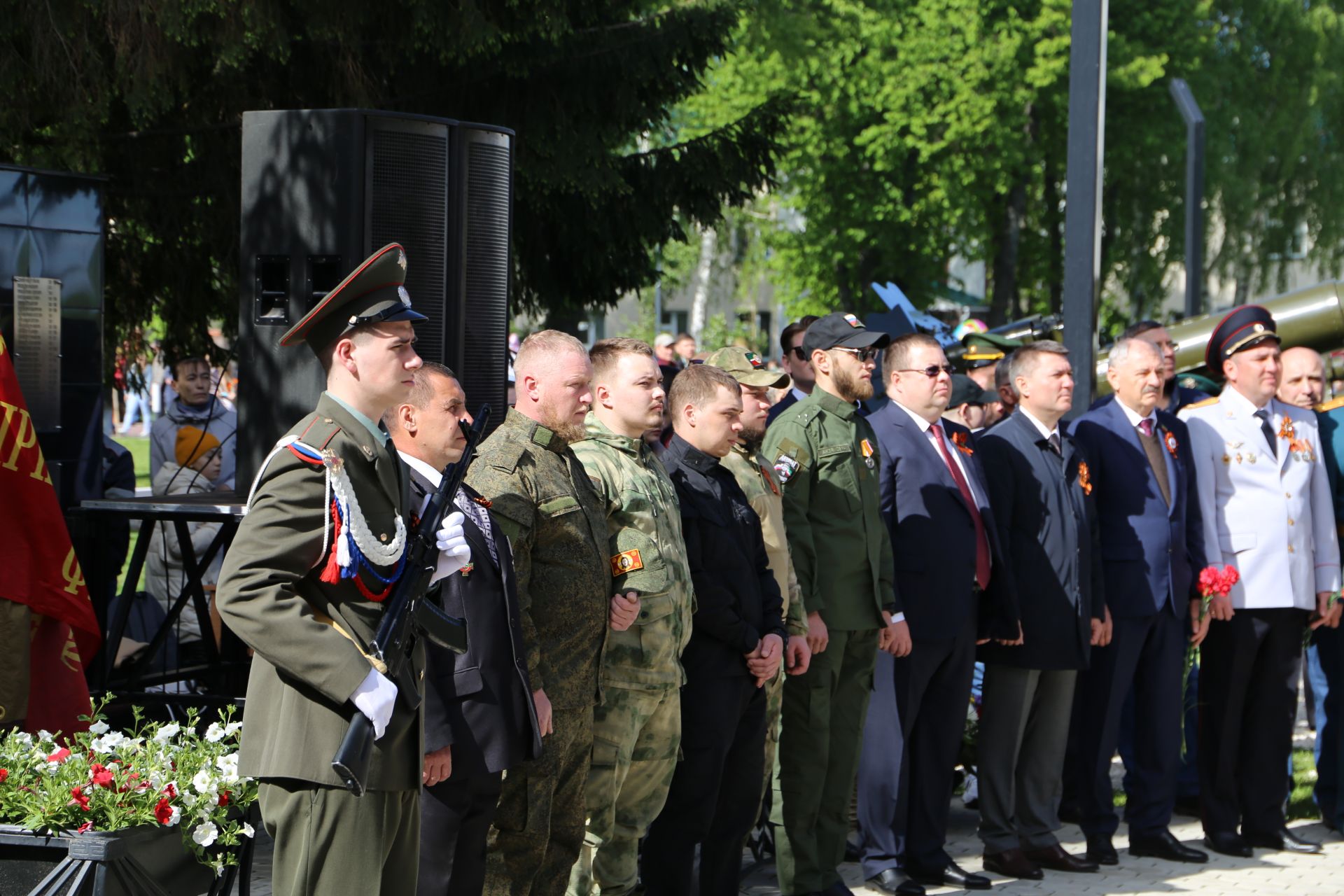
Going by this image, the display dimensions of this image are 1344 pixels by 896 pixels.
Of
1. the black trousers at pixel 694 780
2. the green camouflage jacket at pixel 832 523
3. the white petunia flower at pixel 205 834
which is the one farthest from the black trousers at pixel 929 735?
the white petunia flower at pixel 205 834

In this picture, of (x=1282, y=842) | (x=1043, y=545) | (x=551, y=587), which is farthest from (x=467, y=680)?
(x=1282, y=842)

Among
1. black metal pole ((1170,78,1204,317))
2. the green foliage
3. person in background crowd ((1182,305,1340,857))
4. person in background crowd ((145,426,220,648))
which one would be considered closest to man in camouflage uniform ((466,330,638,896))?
the green foliage

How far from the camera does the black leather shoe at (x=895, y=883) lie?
21.1ft

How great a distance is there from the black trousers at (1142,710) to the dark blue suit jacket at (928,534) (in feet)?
Result: 2.59

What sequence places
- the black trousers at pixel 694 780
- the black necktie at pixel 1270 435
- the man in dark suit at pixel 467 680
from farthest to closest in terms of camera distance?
the black necktie at pixel 1270 435
the black trousers at pixel 694 780
the man in dark suit at pixel 467 680

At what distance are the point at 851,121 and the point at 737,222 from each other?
175 inches

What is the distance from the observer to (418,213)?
607 centimetres

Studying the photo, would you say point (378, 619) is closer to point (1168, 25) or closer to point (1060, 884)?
point (1060, 884)

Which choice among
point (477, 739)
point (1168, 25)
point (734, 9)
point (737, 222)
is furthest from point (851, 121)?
point (477, 739)

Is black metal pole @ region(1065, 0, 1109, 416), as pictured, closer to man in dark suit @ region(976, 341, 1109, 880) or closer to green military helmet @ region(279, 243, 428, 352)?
man in dark suit @ region(976, 341, 1109, 880)

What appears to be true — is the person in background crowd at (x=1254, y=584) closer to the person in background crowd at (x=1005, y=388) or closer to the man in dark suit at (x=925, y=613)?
the person in background crowd at (x=1005, y=388)

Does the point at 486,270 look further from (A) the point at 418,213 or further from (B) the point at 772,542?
(B) the point at 772,542

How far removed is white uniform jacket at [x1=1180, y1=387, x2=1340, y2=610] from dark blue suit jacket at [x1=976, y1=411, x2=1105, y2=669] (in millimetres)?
821

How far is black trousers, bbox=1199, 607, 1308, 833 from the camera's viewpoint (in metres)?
7.55
